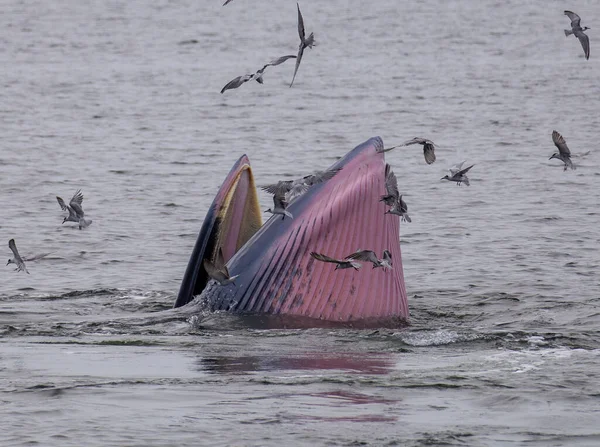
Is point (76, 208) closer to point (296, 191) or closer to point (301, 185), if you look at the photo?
point (296, 191)

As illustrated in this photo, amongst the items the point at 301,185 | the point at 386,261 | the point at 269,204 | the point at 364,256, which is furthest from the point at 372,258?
the point at 269,204

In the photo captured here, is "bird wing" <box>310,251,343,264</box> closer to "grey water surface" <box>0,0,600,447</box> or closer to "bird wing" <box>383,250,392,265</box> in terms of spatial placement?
"bird wing" <box>383,250,392,265</box>

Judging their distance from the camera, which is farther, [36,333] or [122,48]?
[122,48]

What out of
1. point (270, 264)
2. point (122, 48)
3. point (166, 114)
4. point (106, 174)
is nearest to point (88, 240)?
point (106, 174)

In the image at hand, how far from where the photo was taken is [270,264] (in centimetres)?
1238

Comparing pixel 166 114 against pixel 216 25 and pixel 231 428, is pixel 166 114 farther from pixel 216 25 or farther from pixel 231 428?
pixel 231 428

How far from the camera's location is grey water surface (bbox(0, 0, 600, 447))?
954 centimetres

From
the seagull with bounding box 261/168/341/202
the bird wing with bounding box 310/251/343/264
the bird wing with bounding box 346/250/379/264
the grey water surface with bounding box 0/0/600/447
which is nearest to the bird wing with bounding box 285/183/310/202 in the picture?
the seagull with bounding box 261/168/341/202

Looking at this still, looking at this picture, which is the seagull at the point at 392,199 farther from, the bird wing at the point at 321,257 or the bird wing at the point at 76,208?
the bird wing at the point at 76,208

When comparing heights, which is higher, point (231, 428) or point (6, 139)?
point (6, 139)

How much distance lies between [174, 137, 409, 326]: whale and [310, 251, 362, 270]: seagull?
0.10 metres

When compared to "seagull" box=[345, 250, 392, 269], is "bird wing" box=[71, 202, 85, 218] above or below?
above

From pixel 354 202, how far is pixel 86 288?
4.98 m

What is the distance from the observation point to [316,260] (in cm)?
1253
